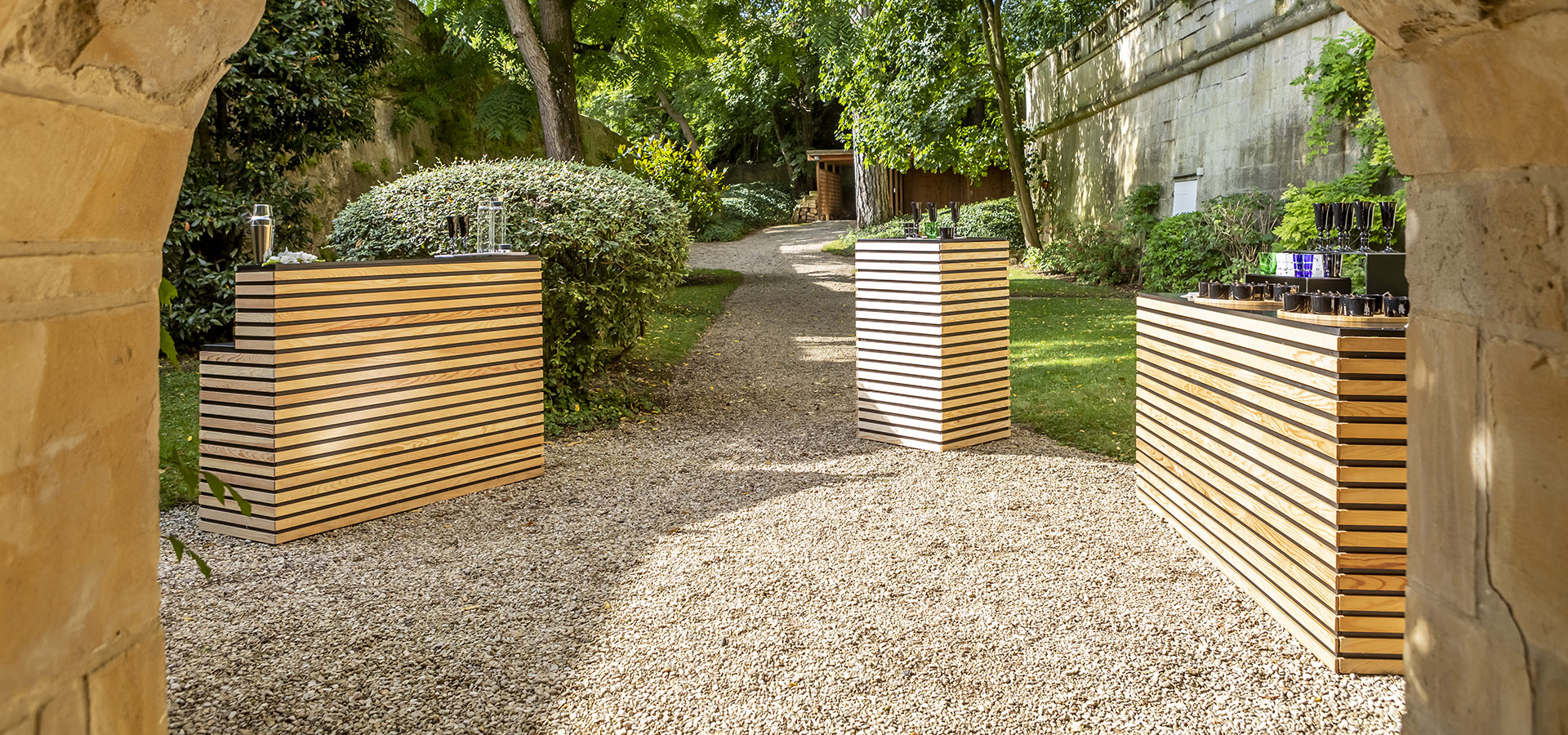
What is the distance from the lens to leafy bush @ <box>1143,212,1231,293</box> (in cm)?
1452

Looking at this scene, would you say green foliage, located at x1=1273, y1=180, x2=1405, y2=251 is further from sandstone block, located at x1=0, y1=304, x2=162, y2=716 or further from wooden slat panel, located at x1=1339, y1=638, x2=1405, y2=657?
sandstone block, located at x1=0, y1=304, x2=162, y2=716

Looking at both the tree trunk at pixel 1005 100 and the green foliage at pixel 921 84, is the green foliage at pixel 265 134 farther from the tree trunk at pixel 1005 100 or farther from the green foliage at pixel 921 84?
the tree trunk at pixel 1005 100

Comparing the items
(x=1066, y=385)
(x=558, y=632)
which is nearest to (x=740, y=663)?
(x=558, y=632)

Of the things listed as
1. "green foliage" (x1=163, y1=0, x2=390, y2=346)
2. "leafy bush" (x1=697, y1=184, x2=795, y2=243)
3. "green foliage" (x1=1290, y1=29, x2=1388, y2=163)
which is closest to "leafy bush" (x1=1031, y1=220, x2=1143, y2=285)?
"green foliage" (x1=1290, y1=29, x2=1388, y2=163)

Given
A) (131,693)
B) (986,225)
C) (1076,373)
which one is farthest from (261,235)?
(986,225)

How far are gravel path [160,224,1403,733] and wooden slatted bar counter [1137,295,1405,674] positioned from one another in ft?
0.44

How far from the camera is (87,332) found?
1.80m

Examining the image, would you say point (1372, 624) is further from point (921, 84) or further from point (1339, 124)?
point (921, 84)

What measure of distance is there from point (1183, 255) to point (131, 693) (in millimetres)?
14715

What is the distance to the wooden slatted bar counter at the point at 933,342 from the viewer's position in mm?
7070

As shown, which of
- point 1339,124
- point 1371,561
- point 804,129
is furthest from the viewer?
point 804,129

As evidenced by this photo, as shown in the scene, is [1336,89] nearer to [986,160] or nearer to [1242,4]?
[1242,4]

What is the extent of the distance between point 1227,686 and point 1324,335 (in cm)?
115

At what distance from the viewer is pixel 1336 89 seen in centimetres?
1164
